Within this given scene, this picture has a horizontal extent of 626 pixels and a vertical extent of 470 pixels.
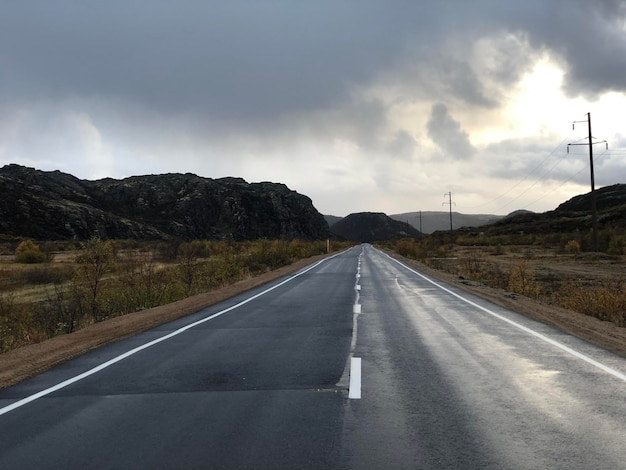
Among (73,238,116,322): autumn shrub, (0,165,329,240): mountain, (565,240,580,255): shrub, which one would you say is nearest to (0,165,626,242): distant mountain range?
(0,165,329,240): mountain

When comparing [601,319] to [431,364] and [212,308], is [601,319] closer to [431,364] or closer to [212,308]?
[431,364]

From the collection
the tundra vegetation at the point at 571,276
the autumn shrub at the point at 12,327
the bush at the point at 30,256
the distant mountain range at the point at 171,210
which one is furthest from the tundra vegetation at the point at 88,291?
the distant mountain range at the point at 171,210

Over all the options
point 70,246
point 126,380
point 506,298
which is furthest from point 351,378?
point 70,246

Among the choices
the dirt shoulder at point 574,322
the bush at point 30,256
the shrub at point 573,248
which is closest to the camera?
the dirt shoulder at point 574,322

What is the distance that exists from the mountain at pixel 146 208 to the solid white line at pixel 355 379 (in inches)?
3557

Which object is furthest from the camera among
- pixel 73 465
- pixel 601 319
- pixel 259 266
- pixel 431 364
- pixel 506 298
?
pixel 259 266

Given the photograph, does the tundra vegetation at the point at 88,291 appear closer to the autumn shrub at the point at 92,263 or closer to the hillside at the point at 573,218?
the autumn shrub at the point at 92,263

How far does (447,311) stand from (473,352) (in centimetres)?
529

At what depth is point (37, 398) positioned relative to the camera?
615 centimetres

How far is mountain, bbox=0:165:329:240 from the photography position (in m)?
92.6

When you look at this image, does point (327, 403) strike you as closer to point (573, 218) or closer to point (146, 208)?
point (573, 218)

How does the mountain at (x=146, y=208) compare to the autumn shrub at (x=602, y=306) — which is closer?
the autumn shrub at (x=602, y=306)

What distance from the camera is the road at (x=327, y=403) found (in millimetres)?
4219

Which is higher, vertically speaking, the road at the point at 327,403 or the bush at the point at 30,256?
the bush at the point at 30,256
